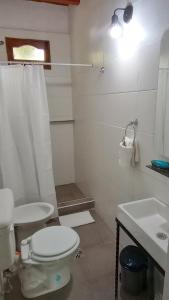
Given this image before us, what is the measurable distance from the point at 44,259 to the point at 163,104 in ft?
4.33

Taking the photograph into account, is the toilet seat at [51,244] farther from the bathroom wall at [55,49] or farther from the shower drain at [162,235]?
the bathroom wall at [55,49]

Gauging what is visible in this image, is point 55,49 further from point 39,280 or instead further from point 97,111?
point 39,280

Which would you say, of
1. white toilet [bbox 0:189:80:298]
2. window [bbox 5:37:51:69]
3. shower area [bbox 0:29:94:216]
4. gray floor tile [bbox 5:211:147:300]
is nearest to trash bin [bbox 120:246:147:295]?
gray floor tile [bbox 5:211:147:300]

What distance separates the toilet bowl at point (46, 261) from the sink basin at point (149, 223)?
470 mm

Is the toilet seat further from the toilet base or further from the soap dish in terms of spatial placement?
the soap dish

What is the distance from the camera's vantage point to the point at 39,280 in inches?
59.3

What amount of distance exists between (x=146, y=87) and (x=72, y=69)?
1669 millimetres

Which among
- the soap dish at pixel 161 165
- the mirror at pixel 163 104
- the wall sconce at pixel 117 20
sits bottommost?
the soap dish at pixel 161 165

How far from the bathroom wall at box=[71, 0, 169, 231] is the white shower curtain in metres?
0.58

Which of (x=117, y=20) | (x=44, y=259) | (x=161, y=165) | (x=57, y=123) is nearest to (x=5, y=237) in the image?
(x=44, y=259)

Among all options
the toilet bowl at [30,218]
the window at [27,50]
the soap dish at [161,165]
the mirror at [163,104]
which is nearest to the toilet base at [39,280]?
the toilet bowl at [30,218]

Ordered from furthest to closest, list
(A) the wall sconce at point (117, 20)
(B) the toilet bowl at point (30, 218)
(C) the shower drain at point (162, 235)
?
1. (B) the toilet bowl at point (30, 218)
2. (A) the wall sconce at point (117, 20)
3. (C) the shower drain at point (162, 235)

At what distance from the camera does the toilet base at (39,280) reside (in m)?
1.50

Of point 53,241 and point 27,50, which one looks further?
point 27,50
